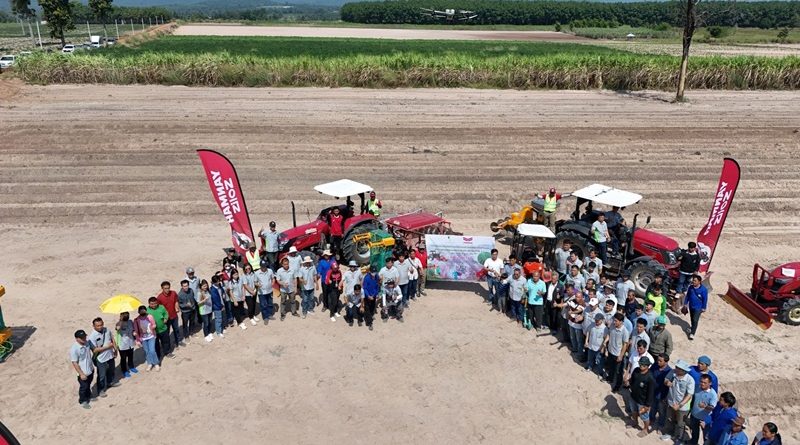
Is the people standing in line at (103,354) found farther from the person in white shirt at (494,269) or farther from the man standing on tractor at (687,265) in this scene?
the man standing on tractor at (687,265)

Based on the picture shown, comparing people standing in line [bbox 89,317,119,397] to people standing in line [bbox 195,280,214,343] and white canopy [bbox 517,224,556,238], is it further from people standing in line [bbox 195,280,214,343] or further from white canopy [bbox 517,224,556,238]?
white canopy [bbox 517,224,556,238]

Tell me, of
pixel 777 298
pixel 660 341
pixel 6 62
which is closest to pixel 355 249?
pixel 660 341

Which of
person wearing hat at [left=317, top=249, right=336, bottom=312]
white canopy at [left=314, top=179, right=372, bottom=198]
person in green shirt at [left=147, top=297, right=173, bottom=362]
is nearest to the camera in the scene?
person in green shirt at [left=147, top=297, right=173, bottom=362]

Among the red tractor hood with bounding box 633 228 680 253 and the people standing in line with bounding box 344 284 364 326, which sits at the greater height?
the red tractor hood with bounding box 633 228 680 253

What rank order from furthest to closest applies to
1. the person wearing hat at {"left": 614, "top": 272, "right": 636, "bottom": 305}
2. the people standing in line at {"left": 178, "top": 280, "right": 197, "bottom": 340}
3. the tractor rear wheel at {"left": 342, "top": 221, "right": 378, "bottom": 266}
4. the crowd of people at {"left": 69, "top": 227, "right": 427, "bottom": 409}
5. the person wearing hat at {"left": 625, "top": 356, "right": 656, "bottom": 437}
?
the tractor rear wheel at {"left": 342, "top": 221, "right": 378, "bottom": 266}
the person wearing hat at {"left": 614, "top": 272, "right": 636, "bottom": 305}
the people standing in line at {"left": 178, "top": 280, "right": 197, "bottom": 340}
the crowd of people at {"left": 69, "top": 227, "right": 427, "bottom": 409}
the person wearing hat at {"left": 625, "top": 356, "right": 656, "bottom": 437}

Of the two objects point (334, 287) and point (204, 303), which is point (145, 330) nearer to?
point (204, 303)

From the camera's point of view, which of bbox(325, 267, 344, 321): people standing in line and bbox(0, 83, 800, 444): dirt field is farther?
bbox(325, 267, 344, 321): people standing in line

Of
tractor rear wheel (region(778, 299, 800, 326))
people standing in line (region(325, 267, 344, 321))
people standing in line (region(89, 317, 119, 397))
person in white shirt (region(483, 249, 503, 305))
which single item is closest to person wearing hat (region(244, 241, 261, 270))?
people standing in line (region(325, 267, 344, 321))
